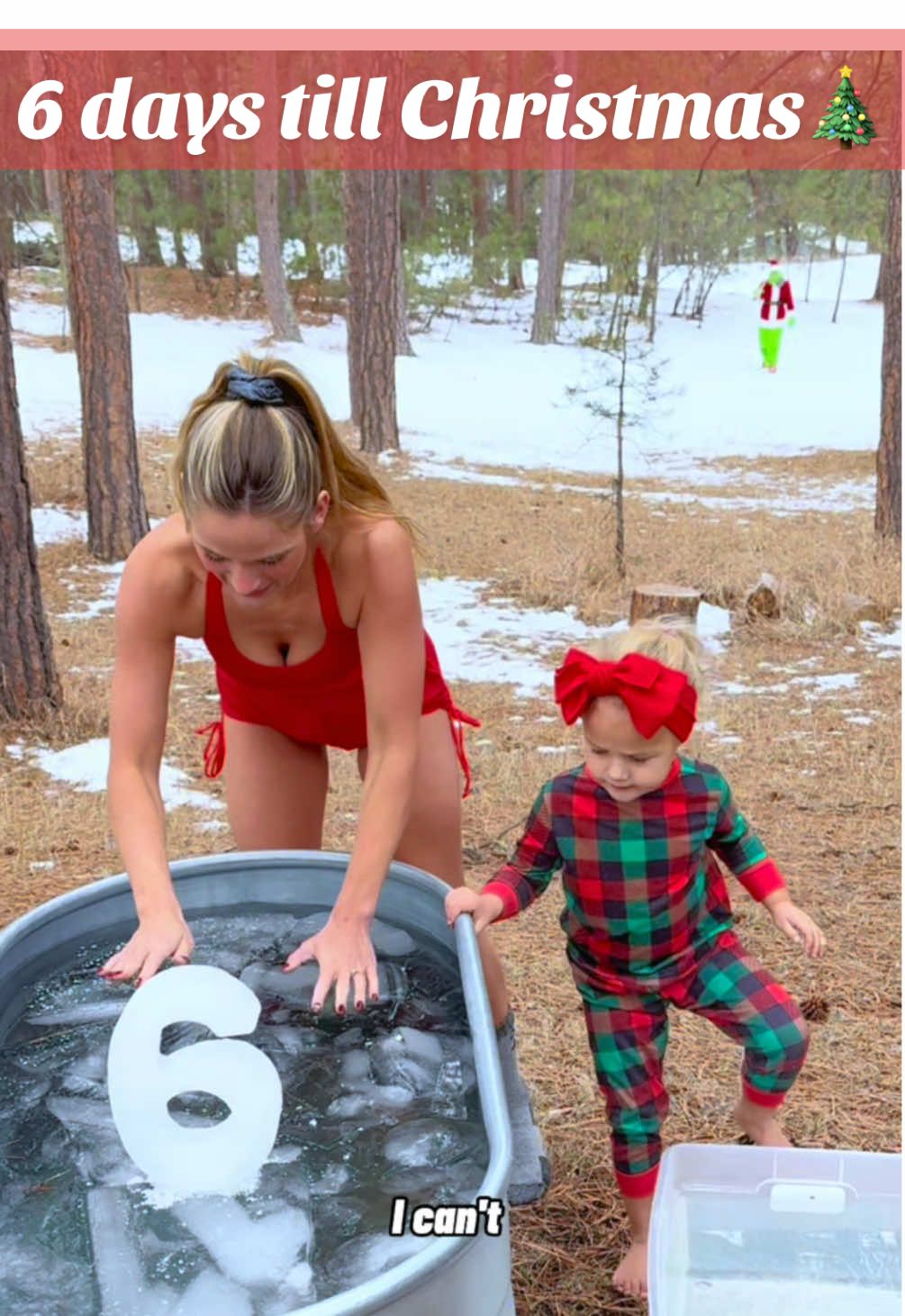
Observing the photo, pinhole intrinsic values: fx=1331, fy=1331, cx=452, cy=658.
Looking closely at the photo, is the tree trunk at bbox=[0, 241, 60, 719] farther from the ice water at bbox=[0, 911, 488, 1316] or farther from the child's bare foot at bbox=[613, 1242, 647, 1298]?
the child's bare foot at bbox=[613, 1242, 647, 1298]

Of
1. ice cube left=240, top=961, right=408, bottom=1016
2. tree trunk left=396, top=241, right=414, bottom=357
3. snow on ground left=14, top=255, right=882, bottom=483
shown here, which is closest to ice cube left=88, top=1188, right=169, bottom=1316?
ice cube left=240, top=961, right=408, bottom=1016

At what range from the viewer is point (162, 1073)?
138cm

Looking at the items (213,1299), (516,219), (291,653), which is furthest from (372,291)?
(516,219)

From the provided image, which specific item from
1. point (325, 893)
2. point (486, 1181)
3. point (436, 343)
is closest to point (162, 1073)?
point (486, 1181)

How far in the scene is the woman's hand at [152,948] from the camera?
62.0 inches

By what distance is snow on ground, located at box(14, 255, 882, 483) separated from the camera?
11.6 metres

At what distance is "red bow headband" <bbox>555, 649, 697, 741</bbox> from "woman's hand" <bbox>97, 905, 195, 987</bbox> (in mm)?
551

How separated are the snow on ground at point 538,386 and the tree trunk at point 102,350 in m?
3.38

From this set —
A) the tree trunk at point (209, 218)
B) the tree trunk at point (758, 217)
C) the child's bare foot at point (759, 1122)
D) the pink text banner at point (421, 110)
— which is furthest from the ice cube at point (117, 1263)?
the tree trunk at point (758, 217)

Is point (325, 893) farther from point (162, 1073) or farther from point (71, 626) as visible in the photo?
point (71, 626)

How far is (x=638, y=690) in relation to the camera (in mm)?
1724

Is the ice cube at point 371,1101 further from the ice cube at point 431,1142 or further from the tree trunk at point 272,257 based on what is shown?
the tree trunk at point 272,257

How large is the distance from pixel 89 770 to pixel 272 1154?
3.12 metres

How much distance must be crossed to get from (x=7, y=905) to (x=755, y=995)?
2.28 metres
